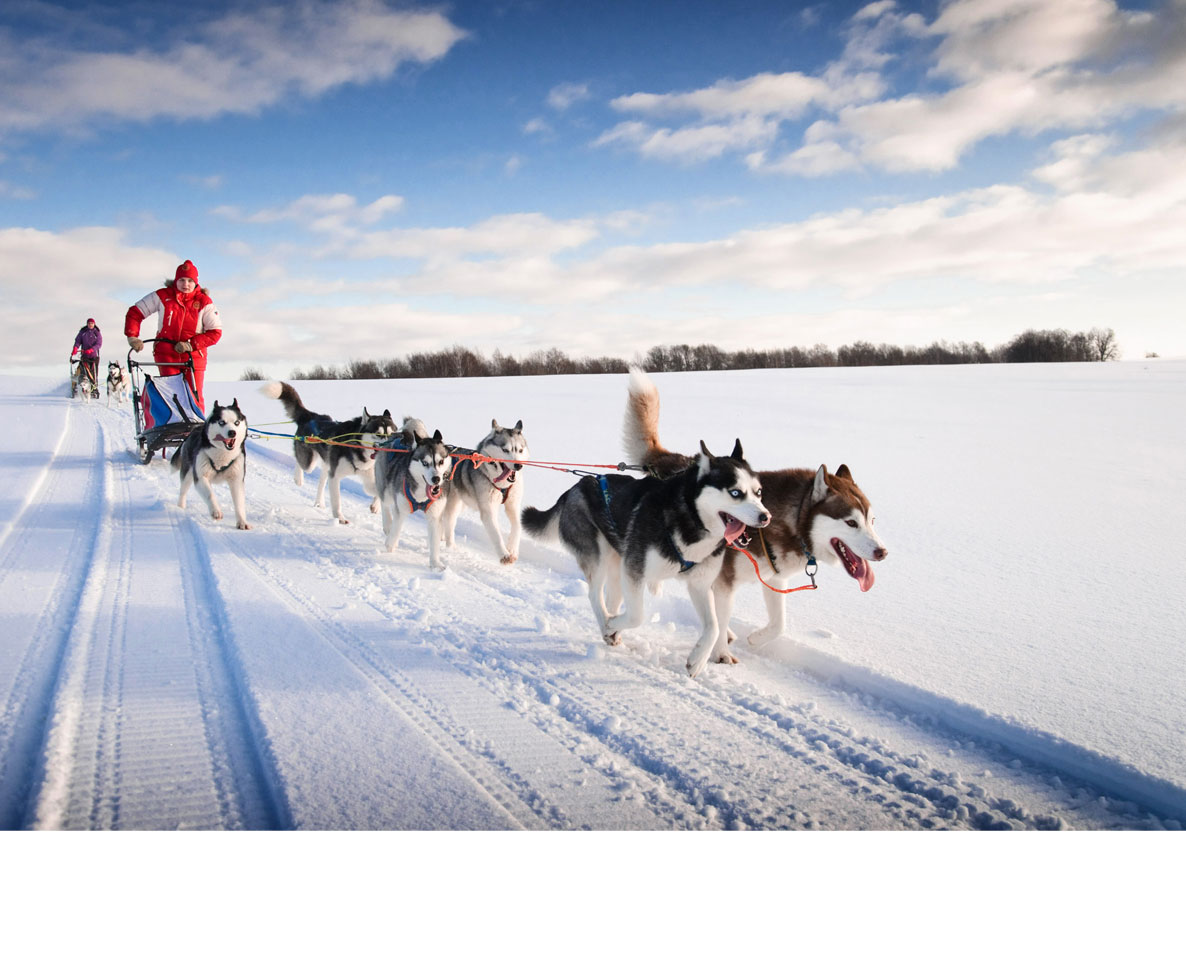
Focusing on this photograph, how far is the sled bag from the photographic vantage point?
272 inches

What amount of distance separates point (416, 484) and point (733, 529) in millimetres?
2821

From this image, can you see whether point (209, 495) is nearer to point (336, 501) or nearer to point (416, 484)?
point (336, 501)

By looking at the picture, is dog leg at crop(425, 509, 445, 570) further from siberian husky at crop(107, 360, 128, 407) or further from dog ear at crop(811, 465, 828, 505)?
siberian husky at crop(107, 360, 128, 407)

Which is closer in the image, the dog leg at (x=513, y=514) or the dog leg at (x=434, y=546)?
the dog leg at (x=434, y=546)

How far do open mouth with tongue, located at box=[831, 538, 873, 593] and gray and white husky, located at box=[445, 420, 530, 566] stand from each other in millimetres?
2542

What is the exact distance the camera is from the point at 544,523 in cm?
414

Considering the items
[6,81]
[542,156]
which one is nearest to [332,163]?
[542,156]

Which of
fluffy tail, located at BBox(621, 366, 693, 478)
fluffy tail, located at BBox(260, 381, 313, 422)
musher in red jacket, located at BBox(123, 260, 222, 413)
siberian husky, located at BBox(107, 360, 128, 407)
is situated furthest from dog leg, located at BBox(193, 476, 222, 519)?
siberian husky, located at BBox(107, 360, 128, 407)

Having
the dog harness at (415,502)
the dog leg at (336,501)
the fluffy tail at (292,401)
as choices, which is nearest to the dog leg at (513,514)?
the dog harness at (415,502)

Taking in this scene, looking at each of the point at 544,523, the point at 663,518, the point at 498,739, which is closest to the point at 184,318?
the point at 544,523

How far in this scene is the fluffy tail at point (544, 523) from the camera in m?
4.08

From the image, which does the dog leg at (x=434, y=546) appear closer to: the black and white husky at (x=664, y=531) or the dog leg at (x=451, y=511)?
the dog leg at (x=451, y=511)
